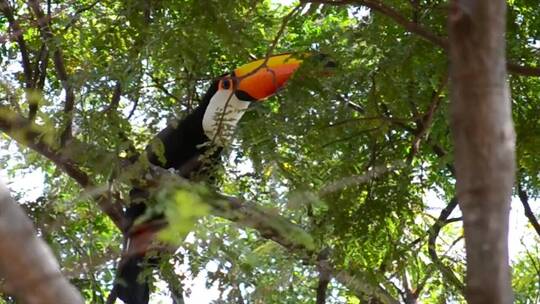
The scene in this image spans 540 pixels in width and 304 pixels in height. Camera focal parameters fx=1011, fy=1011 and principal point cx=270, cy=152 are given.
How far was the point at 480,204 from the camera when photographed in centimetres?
→ 107

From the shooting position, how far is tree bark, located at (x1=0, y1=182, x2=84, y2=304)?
952mm

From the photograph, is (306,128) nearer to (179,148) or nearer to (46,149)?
(46,149)

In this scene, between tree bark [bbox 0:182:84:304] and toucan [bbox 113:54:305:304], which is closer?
tree bark [bbox 0:182:84:304]

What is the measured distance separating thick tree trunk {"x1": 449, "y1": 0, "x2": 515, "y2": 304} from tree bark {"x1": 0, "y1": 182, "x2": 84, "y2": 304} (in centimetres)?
43

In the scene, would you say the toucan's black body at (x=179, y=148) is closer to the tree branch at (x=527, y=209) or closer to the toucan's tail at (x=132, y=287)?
the toucan's tail at (x=132, y=287)

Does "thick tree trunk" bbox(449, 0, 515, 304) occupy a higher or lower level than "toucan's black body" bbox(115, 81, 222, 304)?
lower

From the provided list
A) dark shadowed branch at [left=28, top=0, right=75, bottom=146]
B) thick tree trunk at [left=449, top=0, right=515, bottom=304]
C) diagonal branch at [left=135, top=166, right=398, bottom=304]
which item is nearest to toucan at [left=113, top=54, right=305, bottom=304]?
dark shadowed branch at [left=28, top=0, right=75, bottom=146]

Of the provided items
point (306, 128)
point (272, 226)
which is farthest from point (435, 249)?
point (272, 226)

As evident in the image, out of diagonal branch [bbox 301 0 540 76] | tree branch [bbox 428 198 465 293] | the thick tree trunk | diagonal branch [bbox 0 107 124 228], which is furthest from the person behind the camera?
tree branch [bbox 428 198 465 293]

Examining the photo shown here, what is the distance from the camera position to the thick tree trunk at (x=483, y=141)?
1074mm

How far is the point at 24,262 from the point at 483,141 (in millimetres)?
499

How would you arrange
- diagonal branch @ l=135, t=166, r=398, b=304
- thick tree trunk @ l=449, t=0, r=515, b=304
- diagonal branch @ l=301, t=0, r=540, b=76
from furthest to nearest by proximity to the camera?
1. diagonal branch @ l=301, t=0, r=540, b=76
2. diagonal branch @ l=135, t=166, r=398, b=304
3. thick tree trunk @ l=449, t=0, r=515, b=304

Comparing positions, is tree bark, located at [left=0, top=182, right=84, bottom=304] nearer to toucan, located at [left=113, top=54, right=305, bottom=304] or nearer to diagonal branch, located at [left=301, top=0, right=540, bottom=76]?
diagonal branch, located at [left=301, top=0, right=540, bottom=76]

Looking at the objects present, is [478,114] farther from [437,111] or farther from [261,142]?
[437,111]
